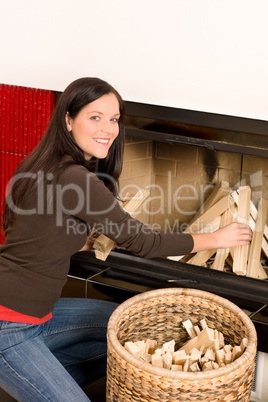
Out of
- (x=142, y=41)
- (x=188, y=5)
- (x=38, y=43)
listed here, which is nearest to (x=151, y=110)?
(x=142, y=41)

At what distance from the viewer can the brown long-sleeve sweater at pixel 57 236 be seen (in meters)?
1.46

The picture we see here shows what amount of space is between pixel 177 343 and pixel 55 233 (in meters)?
0.53

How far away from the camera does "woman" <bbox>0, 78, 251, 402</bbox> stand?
1.44 m

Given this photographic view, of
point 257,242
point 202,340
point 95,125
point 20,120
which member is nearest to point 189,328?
point 202,340

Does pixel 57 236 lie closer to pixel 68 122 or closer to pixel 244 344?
pixel 68 122

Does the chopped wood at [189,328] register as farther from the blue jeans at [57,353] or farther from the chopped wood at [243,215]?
the chopped wood at [243,215]

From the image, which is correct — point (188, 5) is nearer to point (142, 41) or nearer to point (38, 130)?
point (142, 41)

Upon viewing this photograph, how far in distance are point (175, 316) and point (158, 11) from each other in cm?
98

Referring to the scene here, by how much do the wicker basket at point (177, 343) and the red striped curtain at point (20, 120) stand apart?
3.11ft

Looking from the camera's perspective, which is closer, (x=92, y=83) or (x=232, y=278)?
(x=92, y=83)

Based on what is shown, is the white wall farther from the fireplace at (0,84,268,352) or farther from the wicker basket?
the wicker basket

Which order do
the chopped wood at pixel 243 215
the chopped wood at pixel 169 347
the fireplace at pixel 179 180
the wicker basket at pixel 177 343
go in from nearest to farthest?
1. the wicker basket at pixel 177 343
2. the chopped wood at pixel 169 347
3. the fireplace at pixel 179 180
4. the chopped wood at pixel 243 215

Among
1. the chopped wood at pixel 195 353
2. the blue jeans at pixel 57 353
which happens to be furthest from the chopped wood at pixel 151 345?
the blue jeans at pixel 57 353

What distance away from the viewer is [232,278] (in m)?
1.94
